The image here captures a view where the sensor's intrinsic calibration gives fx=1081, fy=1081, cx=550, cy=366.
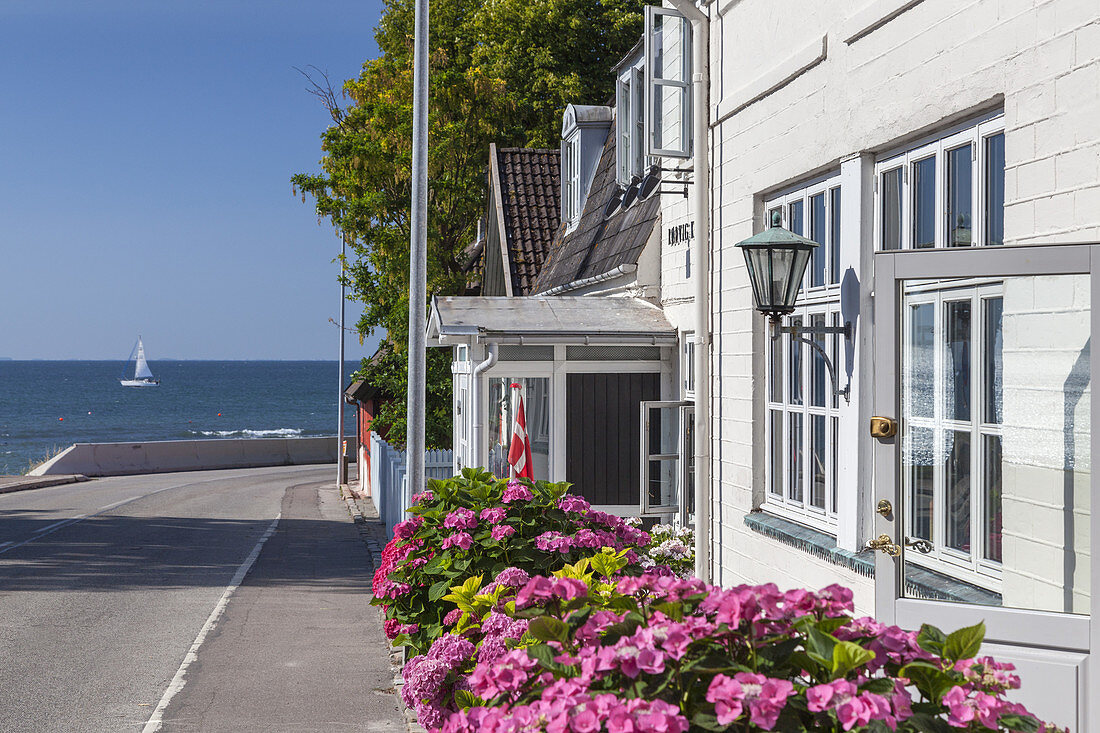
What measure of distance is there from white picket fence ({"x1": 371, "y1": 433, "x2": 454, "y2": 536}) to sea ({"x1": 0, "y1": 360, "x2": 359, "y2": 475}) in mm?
47092

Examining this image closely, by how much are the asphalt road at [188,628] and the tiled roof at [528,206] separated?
5611 mm

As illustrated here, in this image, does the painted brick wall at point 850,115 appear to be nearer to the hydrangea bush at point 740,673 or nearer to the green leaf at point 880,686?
the hydrangea bush at point 740,673

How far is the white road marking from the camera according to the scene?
283 inches

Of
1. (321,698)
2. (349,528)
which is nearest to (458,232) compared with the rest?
(349,528)

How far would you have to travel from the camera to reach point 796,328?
5.79m

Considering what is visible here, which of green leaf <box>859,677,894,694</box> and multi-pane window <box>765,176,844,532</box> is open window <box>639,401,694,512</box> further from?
green leaf <box>859,677,894,694</box>

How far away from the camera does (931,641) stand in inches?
103

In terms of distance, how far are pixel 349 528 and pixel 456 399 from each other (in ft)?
27.7

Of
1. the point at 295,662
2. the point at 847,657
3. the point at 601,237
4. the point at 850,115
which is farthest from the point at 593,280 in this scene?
the point at 847,657

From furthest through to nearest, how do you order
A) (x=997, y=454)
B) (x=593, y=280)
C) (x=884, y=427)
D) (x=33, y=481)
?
(x=33, y=481)
(x=593, y=280)
(x=884, y=427)
(x=997, y=454)

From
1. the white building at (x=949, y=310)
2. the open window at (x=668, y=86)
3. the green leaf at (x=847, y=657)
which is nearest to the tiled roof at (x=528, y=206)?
the open window at (x=668, y=86)

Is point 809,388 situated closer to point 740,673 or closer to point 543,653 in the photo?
point 543,653

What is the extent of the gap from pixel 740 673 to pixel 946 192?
3.38m

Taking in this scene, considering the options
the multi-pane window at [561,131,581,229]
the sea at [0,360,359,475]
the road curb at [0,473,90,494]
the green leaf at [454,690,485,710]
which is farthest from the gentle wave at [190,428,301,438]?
the green leaf at [454,690,485,710]
